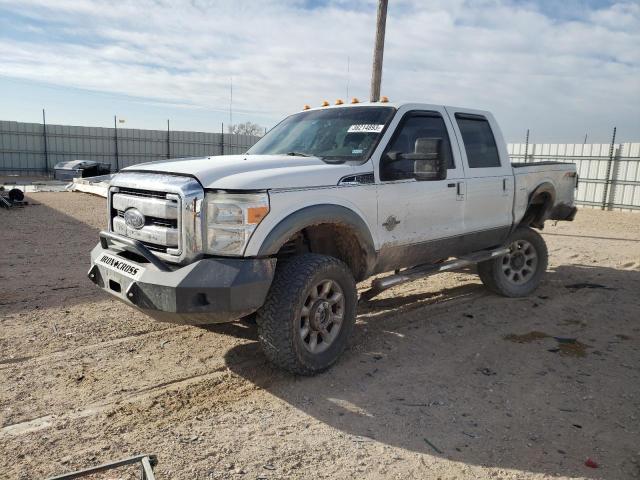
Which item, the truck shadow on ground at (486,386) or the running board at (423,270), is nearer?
the truck shadow on ground at (486,386)

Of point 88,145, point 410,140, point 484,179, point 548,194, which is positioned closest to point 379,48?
Result: point 548,194

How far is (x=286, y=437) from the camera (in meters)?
→ 3.16

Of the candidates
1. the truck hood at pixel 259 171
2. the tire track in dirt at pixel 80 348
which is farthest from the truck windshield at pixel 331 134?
the tire track in dirt at pixel 80 348

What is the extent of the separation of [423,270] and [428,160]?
1281 mm

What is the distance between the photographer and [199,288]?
11.0ft

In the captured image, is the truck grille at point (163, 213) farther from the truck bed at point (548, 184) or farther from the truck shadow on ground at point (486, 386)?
the truck bed at point (548, 184)

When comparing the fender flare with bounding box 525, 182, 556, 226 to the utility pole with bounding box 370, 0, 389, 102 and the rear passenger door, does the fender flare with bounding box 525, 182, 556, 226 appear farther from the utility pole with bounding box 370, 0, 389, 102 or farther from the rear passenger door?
the utility pole with bounding box 370, 0, 389, 102

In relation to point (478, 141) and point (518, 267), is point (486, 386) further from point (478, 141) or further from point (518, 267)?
point (518, 267)

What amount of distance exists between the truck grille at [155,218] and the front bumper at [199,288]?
4.9 inches

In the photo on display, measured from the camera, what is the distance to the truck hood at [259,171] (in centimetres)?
350

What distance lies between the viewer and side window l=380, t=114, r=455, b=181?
4414mm

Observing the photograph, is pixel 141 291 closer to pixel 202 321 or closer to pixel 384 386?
pixel 202 321

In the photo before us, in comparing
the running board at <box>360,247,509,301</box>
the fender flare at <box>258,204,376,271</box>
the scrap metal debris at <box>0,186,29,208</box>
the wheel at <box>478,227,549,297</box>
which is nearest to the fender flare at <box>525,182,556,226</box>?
the wheel at <box>478,227,549,297</box>

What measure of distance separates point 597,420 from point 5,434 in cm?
377
